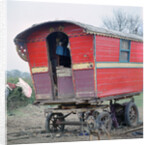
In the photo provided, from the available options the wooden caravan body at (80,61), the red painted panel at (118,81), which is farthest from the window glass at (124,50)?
the red painted panel at (118,81)

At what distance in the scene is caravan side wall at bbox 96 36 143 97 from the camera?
21.7 ft

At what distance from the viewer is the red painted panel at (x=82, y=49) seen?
642 cm

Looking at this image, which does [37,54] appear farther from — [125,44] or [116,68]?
[125,44]

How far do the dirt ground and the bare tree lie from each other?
2628 millimetres

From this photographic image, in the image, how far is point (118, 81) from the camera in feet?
23.9

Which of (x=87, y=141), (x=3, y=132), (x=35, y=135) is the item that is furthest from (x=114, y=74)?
(x=3, y=132)

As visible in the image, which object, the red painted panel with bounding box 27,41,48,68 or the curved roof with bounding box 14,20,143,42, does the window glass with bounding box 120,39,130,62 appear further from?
the red painted panel with bounding box 27,41,48,68

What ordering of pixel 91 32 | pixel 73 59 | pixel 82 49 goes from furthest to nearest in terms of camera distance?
pixel 73 59
pixel 82 49
pixel 91 32

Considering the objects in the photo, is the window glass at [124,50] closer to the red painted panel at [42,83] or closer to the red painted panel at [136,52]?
the red painted panel at [136,52]

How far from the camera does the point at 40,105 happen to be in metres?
7.22

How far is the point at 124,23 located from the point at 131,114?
98.9 inches


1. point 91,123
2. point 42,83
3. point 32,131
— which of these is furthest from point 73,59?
point 32,131

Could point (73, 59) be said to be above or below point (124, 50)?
below
